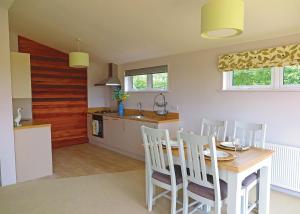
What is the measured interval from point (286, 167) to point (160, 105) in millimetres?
2448

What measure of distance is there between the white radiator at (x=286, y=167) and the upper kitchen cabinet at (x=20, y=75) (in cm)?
394

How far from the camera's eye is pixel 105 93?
6070mm

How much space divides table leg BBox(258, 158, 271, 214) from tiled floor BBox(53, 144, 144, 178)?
2093mm

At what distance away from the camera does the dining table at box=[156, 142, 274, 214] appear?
6.04ft

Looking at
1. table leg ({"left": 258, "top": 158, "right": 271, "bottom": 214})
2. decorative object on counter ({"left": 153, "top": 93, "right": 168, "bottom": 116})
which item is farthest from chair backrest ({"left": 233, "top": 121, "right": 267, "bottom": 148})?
decorative object on counter ({"left": 153, "top": 93, "right": 168, "bottom": 116})

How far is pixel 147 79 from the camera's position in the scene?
502 cm

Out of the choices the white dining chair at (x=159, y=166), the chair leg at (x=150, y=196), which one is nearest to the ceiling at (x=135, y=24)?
Result: the white dining chair at (x=159, y=166)

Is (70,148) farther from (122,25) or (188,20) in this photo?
(188,20)

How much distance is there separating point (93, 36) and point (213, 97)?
2.42 meters

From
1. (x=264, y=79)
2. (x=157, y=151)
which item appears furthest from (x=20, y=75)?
(x=264, y=79)

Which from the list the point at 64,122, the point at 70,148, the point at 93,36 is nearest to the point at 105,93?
the point at 64,122

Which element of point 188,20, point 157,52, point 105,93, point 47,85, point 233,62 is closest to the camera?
point 188,20

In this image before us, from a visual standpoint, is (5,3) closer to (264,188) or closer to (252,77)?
(252,77)

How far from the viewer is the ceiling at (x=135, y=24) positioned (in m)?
2.62
